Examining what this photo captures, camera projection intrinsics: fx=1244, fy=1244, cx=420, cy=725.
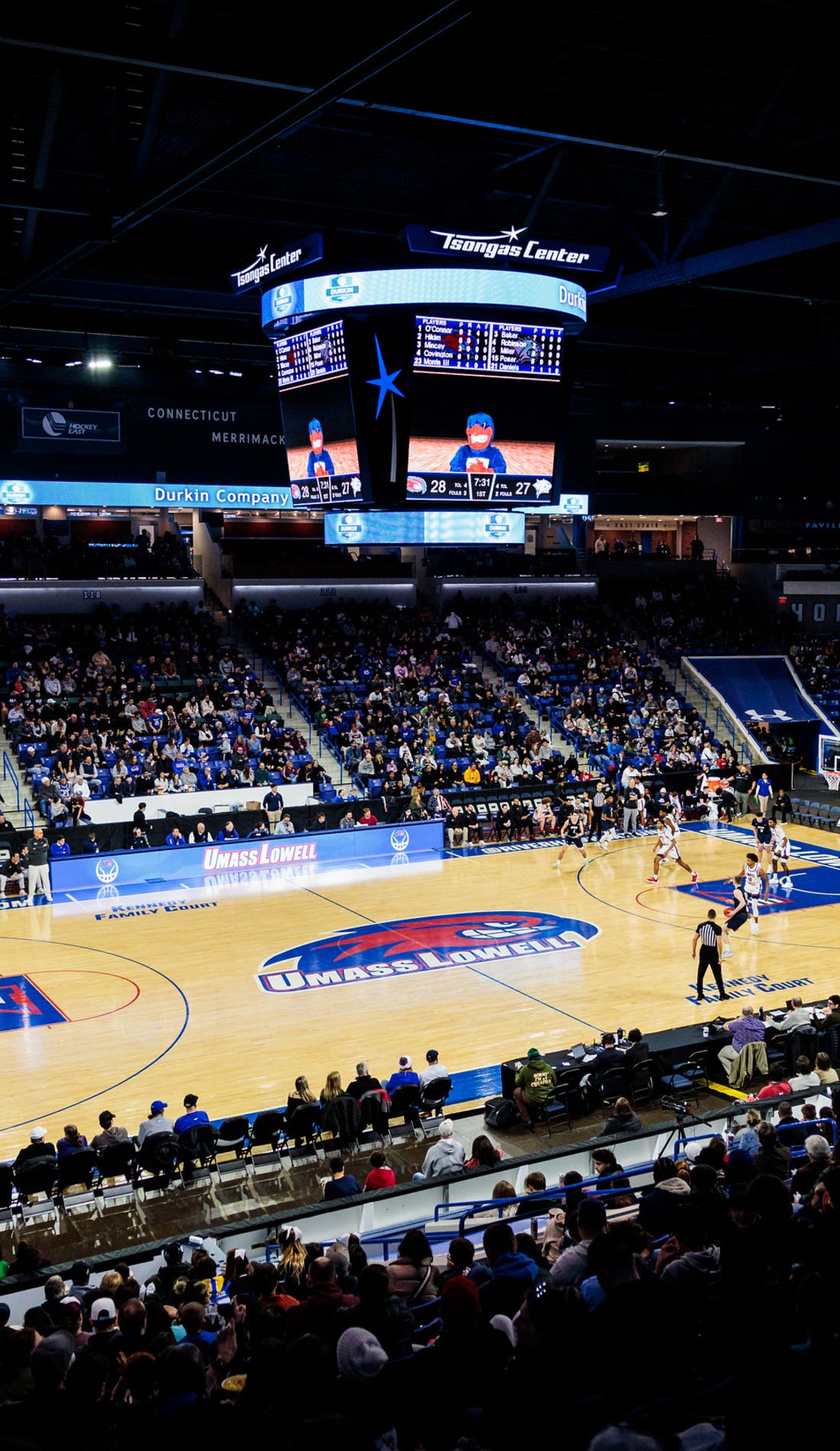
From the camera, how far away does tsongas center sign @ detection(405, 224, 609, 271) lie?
19.2 meters

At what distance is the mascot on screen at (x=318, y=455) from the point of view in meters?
21.1

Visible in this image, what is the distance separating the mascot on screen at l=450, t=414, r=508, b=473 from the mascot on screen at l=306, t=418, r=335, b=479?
212 cm

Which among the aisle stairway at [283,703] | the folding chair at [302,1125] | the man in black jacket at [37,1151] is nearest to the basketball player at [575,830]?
the aisle stairway at [283,703]

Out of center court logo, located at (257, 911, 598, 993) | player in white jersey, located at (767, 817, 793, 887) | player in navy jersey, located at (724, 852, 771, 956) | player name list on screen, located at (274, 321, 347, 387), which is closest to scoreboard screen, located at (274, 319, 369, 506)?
player name list on screen, located at (274, 321, 347, 387)

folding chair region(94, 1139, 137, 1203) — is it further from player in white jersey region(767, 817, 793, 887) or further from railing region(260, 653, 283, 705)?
railing region(260, 653, 283, 705)

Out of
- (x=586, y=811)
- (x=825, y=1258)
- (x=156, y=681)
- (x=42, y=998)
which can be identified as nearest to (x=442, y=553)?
(x=156, y=681)

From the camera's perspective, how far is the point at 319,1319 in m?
6.33

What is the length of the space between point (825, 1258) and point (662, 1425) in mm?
1795

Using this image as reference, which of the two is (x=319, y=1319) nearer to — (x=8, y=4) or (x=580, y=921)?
(x=8, y=4)

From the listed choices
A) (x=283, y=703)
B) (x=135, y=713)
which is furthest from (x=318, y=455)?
(x=283, y=703)

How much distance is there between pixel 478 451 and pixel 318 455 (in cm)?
275

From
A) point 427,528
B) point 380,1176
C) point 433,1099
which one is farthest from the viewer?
point 427,528

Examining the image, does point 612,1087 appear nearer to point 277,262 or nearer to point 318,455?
point 318,455

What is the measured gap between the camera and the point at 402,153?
22984 millimetres
